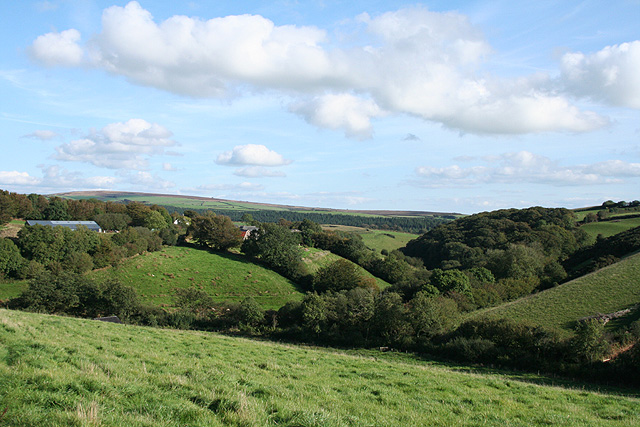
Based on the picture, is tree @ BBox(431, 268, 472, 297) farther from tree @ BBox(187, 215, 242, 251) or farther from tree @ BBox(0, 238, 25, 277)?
tree @ BBox(0, 238, 25, 277)

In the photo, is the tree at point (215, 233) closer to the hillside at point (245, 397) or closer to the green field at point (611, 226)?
the hillside at point (245, 397)

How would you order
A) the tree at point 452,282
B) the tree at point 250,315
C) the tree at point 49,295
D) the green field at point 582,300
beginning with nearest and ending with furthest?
the green field at point 582,300 → the tree at point 49,295 → the tree at point 250,315 → the tree at point 452,282

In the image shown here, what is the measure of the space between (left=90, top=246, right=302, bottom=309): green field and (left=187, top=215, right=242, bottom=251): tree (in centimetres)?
643

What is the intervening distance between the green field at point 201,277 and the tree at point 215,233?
6426 millimetres

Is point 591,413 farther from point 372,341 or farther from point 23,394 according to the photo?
point 372,341

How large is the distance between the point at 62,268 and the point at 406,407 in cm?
7130

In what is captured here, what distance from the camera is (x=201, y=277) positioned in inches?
2867

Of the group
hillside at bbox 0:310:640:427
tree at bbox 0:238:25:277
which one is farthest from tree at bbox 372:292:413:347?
tree at bbox 0:238:25:277

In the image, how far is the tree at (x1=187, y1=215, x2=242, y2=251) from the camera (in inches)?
3688

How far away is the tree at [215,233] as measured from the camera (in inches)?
3688

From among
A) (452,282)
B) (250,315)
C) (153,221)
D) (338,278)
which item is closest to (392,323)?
(250,315)

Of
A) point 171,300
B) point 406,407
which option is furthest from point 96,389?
point 171,300

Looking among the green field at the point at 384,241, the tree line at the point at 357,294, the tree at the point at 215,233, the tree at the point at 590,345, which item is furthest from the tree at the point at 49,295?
the green field at the point at 384,241

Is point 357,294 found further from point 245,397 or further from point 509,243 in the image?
point 509,243
